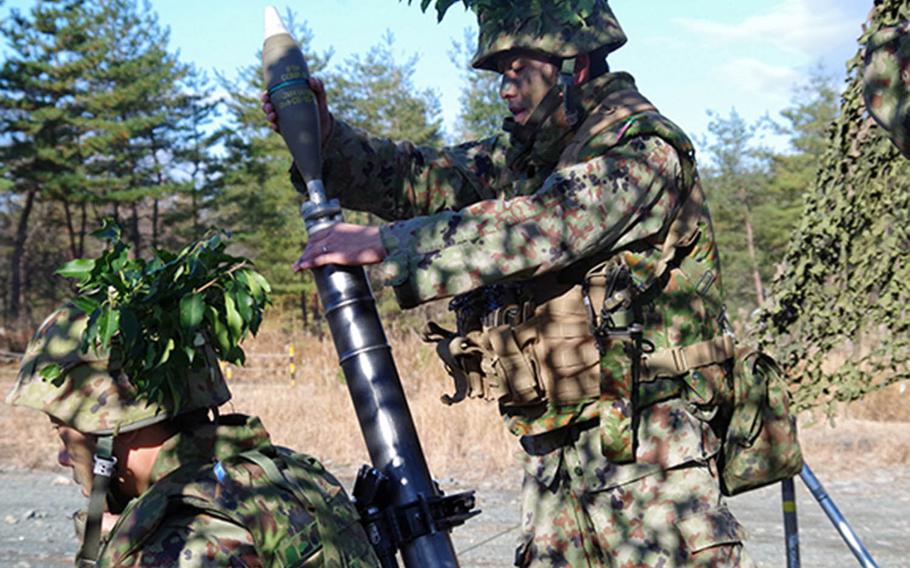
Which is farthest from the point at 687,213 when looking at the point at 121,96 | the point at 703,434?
the point at 121,96

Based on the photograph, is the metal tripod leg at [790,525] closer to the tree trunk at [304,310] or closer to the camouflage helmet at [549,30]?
the camouflage helmet at [549,30]

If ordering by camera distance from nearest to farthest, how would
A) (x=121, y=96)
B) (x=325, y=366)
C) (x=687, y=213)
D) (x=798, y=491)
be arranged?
(x=687, y=213)
(x=798, y=491)
(x=325, y=366)
(x=121, y=96)

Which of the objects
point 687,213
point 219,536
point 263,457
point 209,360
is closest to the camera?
point 219,536

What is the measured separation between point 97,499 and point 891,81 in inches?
76.2

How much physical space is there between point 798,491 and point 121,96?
92.8 feet

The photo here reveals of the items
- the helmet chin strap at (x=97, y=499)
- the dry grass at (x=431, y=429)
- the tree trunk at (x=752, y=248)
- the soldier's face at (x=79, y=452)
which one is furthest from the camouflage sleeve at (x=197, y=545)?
the tree trunk at (x=752, y=248)

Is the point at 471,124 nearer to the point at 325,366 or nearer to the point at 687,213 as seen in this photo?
the point at 325,366

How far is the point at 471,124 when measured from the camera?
1448 inches

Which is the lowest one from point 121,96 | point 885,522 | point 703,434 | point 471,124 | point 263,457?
point 885,522

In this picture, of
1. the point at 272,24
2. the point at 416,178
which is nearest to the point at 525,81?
the point at 416,178

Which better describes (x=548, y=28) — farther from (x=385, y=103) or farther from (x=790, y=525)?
(x=385, y=103)

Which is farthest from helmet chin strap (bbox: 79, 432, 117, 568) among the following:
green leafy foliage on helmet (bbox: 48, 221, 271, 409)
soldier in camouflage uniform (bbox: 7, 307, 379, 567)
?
green leafy foliage on helmet (bbox: 48, 221, 271, 409)

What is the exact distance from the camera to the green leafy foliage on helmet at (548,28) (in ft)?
10.4

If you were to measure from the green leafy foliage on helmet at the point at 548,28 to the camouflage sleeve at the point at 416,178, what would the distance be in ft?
1.60
